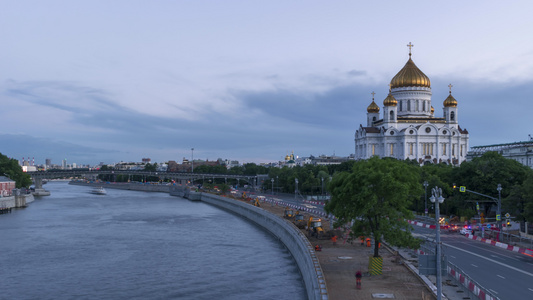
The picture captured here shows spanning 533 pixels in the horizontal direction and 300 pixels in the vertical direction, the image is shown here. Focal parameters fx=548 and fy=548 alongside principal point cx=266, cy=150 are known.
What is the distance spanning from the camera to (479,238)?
43.7 meters

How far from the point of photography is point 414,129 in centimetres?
12000

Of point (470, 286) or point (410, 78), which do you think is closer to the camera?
point (470, 286)

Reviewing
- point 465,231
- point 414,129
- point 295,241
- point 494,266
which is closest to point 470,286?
point 494,266

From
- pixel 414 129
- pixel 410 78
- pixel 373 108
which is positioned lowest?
pixel 414 129

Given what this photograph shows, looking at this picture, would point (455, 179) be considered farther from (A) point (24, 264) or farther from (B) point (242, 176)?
(B) point (242, 176)

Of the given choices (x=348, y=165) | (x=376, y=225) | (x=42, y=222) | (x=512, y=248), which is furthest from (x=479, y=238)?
(x=348, y=165)

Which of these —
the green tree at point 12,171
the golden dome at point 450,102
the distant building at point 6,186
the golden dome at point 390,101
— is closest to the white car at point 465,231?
the golden dome at point 390,101

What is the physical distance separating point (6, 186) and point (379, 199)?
88.1 metres

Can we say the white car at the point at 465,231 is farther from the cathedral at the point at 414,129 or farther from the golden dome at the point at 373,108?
the golden dome at the point at 373,108

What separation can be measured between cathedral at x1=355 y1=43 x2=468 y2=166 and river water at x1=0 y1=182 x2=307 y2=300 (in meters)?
62.4

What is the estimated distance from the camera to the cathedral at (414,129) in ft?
395

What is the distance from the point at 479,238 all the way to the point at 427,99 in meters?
87.7

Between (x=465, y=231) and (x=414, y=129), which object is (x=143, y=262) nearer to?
(x=465, y=231)

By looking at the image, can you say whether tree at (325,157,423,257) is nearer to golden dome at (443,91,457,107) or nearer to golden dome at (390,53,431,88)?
golden dome at (390,53,431,88)
